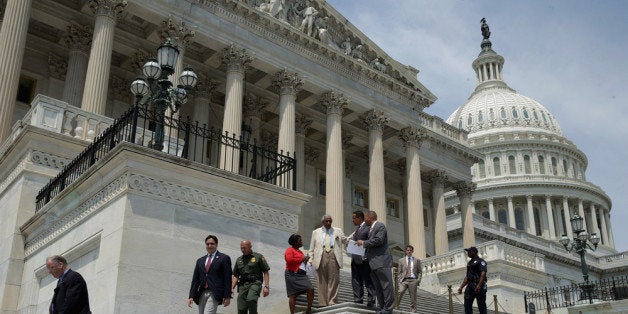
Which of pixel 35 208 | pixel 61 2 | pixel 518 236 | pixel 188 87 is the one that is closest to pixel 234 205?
pixel 188 87

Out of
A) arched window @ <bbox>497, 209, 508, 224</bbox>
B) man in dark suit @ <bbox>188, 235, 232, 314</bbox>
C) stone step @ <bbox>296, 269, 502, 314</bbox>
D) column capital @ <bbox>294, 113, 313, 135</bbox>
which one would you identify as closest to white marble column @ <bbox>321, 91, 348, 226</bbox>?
column capital @ <bbox>294, 113, 313, 135</bbox>

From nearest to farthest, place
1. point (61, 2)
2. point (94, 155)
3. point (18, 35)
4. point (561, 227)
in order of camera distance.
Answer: point (94, 155) < point (18, 35) < point (61, 2) < point (561, 227)

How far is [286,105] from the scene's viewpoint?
33.0 m

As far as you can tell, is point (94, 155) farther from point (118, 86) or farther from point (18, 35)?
point (118, 86)

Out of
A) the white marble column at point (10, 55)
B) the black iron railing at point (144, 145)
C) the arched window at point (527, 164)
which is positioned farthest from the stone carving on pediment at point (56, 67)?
the arched window at point (527, 164)

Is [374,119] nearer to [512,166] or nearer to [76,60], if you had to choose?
[76,60]

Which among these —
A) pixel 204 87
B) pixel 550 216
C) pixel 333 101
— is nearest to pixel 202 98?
pixel 204 87

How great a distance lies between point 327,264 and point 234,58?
21.2 m

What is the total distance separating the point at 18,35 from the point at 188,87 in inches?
471

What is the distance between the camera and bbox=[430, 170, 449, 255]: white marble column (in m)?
40.8

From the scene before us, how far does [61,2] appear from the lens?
29.1 meters

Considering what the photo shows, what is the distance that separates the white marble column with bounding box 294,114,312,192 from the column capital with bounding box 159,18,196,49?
10.8 m

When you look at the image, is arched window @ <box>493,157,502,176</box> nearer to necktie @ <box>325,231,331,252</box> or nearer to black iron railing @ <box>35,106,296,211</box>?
black iron railing @ <box>35,106,296,211</box>

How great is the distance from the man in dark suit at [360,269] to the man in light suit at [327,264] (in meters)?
0.34
